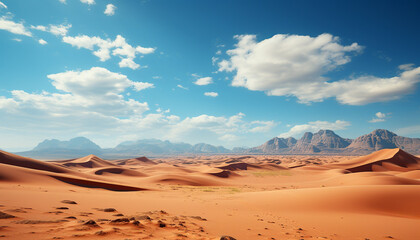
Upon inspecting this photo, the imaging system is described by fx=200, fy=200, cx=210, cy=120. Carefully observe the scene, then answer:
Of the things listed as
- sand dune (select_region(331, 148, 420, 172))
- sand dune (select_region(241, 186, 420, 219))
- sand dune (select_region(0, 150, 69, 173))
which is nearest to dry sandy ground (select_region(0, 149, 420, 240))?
sand dune (select_region(241, 186, 420, 219))

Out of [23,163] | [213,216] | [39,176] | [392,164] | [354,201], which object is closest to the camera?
[213,216]

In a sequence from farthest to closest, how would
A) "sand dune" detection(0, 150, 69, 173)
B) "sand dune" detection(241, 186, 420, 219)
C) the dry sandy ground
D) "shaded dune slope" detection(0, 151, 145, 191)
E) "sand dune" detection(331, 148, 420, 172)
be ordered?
"sand dune" detection(331, 148, 420, 172) → "sand dune" detection(0, 150, 69, 173) → "shaded dune slope" detection(0, 151, 145, 191) → "sand dune" detection(241, 186, 420, 219) → the dry sandy ground

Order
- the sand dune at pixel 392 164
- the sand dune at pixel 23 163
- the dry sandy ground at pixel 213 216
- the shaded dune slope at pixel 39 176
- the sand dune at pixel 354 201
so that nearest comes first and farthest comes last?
the dry sandy ground at pixel 213 216 < the sand dune at pixel 354 201 < the shaded dune slope at pixel 39 176 < the sand dune at pixel 23 163 < the sand dune at pixel 392 164

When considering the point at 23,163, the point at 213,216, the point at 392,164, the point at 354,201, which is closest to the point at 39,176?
the point at 23,163

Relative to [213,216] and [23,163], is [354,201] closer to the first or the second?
[213,216]

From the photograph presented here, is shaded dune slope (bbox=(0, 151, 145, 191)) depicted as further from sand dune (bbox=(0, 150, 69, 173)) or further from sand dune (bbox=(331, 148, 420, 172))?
sand dune (bbox=(331, 148, 420, 172))

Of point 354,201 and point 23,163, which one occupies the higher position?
point 23,163

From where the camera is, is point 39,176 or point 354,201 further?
point 39,176

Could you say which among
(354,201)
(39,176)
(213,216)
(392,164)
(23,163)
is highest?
(392,164)

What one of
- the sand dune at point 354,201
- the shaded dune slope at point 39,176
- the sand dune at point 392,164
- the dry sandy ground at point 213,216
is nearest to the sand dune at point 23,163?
the shaded dune slope at point 39,176

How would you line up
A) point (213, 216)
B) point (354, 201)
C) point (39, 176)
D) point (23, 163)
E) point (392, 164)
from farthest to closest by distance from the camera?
point (392, 164) → point (23, 163) → point (39, 176) → point (354, 201) → point (213, 216)

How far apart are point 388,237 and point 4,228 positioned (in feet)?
36.6

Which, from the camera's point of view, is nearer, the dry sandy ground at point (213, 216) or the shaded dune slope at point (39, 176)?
the dry sandy ground at point (213, 216)

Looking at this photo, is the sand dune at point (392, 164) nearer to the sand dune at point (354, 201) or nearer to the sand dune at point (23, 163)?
the sand dune at point (354, 201)
